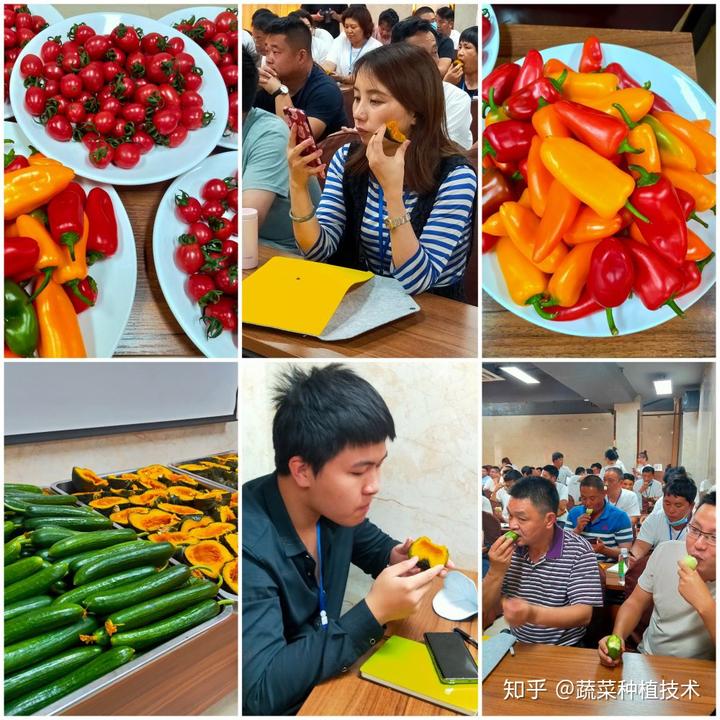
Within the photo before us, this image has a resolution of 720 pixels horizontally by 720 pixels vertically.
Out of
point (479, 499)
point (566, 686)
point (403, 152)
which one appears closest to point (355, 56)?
point (403, 152)

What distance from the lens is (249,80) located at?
1326mm

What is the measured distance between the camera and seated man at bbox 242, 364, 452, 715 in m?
1.33

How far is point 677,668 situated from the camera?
1410 millimetres

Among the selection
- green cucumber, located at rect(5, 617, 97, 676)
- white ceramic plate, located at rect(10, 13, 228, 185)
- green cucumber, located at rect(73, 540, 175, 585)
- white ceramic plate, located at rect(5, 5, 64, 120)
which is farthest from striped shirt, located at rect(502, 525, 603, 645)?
white ceramic plate, located at rect(5, 5, 64, 120)

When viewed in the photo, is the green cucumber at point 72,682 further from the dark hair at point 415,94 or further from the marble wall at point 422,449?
the dark hair at point 415,94

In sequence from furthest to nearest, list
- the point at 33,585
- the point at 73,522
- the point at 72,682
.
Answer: the point at 73,522
the point at 33,585
the point at 72,682

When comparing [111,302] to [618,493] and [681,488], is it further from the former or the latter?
[681,488]

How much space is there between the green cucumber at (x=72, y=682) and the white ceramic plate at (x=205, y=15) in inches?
38.5

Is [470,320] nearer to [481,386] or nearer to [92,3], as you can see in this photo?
[481,386]

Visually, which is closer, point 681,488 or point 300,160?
point 300,160

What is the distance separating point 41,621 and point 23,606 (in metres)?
0.07

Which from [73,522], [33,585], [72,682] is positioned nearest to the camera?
[72,682]

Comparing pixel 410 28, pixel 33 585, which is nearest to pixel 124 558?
pixel 33 585

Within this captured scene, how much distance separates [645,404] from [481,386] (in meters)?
0.33
